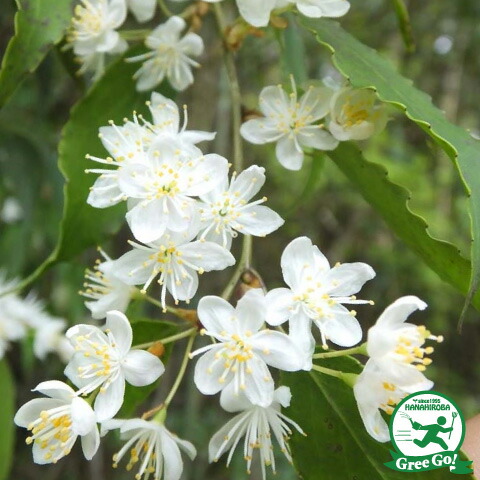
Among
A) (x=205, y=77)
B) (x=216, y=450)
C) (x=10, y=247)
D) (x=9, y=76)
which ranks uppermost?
(x=9, y=76)

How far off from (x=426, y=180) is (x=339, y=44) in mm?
2206

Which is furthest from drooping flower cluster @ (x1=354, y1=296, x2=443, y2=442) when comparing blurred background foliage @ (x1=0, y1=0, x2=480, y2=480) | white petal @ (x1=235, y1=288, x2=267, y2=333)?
blurred background foliage @ (x1=0, y1=0, x2=480, y2=480)

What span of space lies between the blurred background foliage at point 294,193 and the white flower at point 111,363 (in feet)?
1.62

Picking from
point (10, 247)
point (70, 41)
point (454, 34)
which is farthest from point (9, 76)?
point (454, 34)

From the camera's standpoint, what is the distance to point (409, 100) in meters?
0.70

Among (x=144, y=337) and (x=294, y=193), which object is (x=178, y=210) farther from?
(x=294, y=193)

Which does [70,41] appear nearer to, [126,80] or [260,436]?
[126,80]

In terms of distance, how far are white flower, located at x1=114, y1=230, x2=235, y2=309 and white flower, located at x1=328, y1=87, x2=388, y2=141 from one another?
23 centimetres

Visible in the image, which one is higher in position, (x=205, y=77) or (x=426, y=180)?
(x=205, y=77)

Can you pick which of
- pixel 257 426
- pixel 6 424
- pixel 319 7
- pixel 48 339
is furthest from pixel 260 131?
pixel 48 339

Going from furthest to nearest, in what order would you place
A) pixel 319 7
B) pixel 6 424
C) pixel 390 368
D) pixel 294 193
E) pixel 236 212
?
1. pixel 294 193
2. pixel 6 424
3. pixel 319 7
4. pixel 236 212
5. pixel 390 368

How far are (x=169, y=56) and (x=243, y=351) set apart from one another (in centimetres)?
47

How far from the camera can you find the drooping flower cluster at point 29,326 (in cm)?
161

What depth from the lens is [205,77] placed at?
1.75 metres
